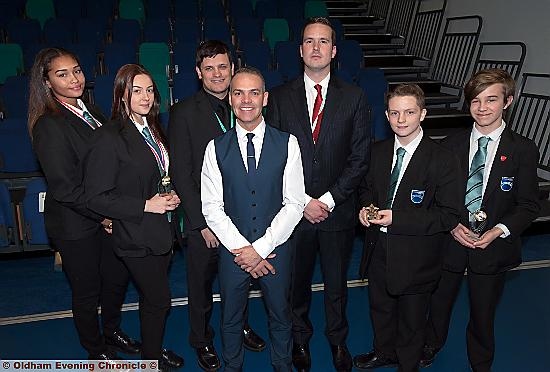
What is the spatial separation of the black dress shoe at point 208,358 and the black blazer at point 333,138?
93 cm

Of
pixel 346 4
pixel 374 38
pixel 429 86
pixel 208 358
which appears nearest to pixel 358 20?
pixel 346 4

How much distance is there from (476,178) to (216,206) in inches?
47.9

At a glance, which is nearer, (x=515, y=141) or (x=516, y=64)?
(x=515, y=141)

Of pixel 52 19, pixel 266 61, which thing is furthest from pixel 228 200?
pixel 52 19

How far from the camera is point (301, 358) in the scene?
266cm

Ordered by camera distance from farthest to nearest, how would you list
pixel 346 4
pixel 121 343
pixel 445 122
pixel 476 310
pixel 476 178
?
pixel 346 4 < pixel 445 122 < pixel 121 343 < pixel 476 310 < pixel 476 178

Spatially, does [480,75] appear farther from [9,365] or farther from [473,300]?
[9,365]

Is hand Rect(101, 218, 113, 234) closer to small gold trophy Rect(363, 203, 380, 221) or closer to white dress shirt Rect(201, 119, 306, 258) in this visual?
white dress shirt Rect(201, 119, 306, 258)

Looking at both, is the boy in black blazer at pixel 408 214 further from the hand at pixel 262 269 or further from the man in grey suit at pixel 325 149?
the hand at pixel 262 269

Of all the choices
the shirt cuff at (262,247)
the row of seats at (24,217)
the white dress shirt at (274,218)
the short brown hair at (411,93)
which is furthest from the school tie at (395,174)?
the row of seats at (24,217)

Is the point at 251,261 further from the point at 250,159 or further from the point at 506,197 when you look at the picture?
the point at 506,197

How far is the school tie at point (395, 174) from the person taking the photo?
7.52 ft

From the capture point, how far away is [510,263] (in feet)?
7.70

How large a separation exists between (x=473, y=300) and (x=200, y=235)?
1388mm
